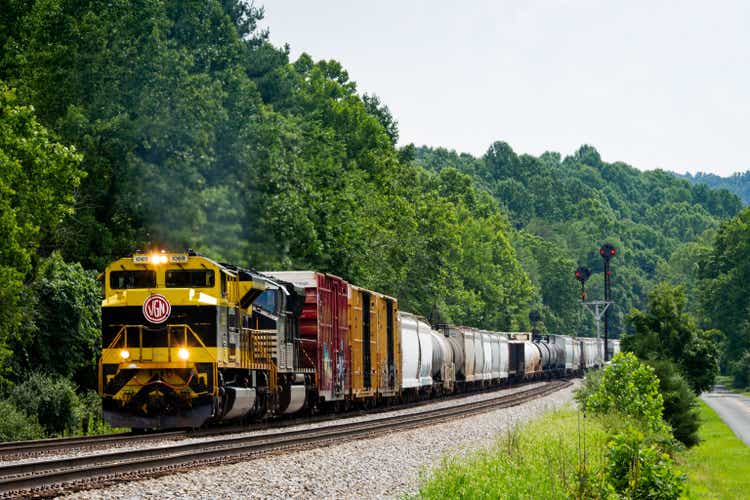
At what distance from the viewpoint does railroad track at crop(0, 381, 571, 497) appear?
49.4 feet

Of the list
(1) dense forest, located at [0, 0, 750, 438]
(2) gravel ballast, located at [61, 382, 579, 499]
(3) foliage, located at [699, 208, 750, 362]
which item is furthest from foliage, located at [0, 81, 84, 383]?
(3) foliage, located at [699, 208, 750, 362]

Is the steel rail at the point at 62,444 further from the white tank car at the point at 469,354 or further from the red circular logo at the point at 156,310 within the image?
the white tank car at the point at 469,354

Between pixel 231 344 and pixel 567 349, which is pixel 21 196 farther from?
pixel 567 349

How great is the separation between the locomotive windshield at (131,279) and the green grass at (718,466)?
39.9 feet

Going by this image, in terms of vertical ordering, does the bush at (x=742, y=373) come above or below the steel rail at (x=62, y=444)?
below

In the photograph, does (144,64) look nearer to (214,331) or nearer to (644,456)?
(214,331)

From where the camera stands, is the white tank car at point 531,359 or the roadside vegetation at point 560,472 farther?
the white tank car at point 531,359

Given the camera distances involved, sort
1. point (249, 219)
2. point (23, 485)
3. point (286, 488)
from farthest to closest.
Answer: point (249, 219)
point (286, 488)
point (23, 485)

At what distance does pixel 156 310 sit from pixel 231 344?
209cm

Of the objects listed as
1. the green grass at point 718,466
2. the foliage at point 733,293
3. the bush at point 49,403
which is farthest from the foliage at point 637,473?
the foliage at point 733,293

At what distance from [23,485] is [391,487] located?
17.3ft

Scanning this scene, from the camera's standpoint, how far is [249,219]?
52.8 meters

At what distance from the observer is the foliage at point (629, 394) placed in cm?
2991

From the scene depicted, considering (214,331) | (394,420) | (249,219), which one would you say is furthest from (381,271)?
(214,331)
